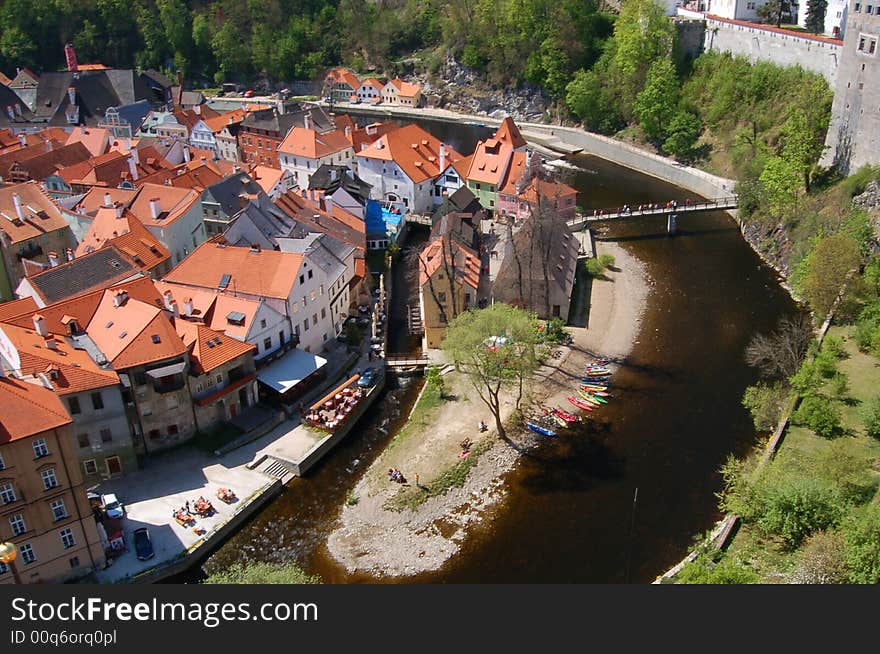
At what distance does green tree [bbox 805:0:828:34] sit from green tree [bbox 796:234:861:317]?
55.9 metres

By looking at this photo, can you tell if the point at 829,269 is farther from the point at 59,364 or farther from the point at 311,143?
the point at 311,143

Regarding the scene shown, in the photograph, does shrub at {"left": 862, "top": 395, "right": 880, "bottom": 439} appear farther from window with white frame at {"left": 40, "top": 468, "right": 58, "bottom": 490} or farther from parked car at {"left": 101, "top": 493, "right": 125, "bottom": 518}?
window with white frame at {"left": 40, "top": 468, "right": 58, "bottom": 490}

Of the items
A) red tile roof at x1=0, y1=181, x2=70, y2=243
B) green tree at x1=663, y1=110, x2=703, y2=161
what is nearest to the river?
red tile roof at x1=0, y1=181, x2=70, y2=243

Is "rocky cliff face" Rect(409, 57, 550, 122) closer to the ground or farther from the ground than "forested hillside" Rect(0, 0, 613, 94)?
closer to the ground

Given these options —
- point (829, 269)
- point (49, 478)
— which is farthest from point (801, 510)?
point (49, 478)

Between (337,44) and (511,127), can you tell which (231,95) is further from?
(511,127)

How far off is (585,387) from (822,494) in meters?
17.5

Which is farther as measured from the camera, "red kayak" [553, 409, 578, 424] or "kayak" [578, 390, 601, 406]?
"kayak" [578, 390, 601, 406]

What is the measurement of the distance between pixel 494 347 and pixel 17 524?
2525 cm

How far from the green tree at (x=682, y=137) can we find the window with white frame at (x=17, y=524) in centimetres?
8177

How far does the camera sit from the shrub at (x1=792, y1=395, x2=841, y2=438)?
44.7 m

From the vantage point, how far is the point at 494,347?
4544cm

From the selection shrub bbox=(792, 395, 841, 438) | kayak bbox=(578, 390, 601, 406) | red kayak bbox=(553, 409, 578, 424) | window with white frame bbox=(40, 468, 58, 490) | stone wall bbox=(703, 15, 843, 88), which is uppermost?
stone wall bbox=(703, 15, 843, 88)

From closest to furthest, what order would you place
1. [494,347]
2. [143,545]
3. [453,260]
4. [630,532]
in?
[143,545] < [630,532] < [494,347] < [453,260]
